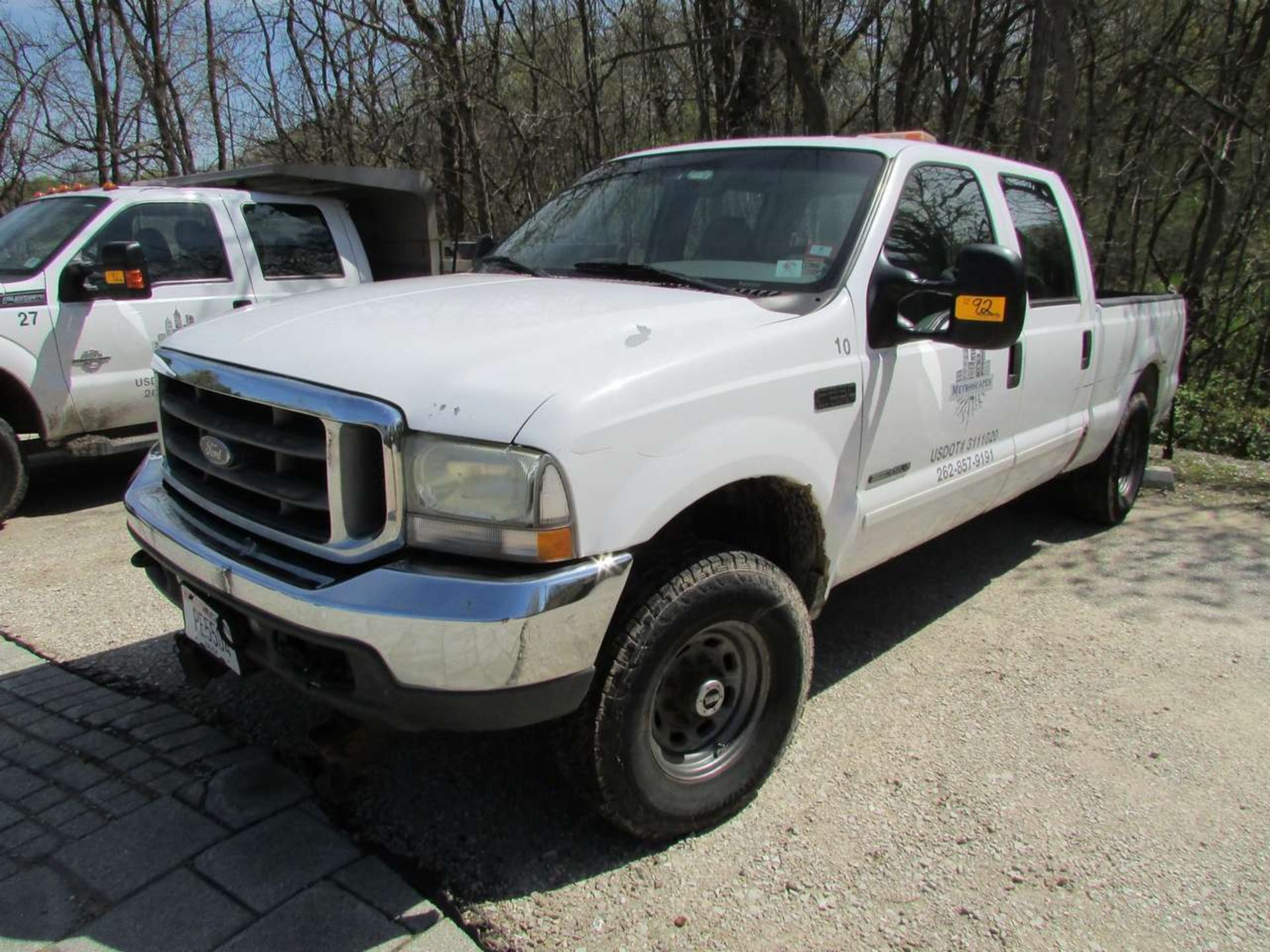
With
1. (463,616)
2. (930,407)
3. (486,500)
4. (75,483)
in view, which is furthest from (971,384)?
(75,483)

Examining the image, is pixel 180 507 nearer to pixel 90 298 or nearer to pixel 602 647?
pixel 602 647

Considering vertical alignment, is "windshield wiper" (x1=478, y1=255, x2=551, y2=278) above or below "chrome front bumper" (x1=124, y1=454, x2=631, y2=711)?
above

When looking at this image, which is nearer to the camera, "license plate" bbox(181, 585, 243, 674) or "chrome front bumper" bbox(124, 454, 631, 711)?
"chrome front bumper" bbox(124, 454, 631, 711)

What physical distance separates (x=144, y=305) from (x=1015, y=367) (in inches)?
205

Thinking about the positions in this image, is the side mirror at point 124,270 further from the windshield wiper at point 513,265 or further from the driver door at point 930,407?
the driver door at point 930,407

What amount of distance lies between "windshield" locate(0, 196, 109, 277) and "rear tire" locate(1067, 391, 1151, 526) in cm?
632

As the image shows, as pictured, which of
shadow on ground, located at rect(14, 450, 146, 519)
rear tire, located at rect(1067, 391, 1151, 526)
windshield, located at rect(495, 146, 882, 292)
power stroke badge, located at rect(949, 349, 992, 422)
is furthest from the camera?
shadow on ground, located at rect(14, 450, 146, 519)

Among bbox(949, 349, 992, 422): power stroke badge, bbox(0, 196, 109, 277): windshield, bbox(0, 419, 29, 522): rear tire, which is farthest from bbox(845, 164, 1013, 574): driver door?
bbox(0, 196, 109, 277): windshield

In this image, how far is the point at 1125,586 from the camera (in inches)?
184

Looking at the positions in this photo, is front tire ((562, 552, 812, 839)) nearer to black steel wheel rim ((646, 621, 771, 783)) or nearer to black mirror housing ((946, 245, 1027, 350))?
black steel wheel rim ((646, 621, 771, 783))

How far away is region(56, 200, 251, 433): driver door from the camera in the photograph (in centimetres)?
569

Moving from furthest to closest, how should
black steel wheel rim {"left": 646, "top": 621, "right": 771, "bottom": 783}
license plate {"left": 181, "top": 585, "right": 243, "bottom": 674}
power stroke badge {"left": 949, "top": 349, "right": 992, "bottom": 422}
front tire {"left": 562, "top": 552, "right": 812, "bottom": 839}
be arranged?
power stroke badge {"left": 949, "top": 349, "right": 992, "bottom": 422} → black steel wheel rim {"left": 646, "top": 621, "right": 771, "bottom": 783} → license plate {"left": 181, "top": 585, "right": 243, "bottom": 674} → front tire {"left": 562, "top": 552, "right": 812, "bottom": 839}

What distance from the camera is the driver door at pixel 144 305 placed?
5.69 meters

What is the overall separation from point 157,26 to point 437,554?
1721cm
